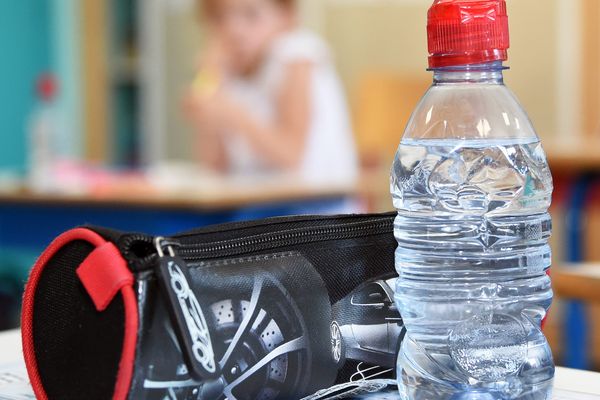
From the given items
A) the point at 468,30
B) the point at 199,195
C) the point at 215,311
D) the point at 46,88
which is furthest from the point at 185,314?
the point at 46,88

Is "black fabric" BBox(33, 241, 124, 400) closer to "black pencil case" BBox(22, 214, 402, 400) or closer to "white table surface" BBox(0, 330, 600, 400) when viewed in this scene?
"black pencil case" BBox(22, 214, 402, 400)

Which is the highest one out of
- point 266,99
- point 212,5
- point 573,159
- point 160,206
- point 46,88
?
point 212,5

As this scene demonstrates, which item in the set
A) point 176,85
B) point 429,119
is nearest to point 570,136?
point 176,85

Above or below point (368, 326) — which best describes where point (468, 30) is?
above

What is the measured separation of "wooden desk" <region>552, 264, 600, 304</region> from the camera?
118cm

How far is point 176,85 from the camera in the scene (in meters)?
5.50

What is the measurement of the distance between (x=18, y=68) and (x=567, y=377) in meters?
4.88

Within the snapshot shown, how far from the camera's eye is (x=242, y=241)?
671 millimetres

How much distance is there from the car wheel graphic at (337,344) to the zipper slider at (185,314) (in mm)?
105

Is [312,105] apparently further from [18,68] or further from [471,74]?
[18,68]

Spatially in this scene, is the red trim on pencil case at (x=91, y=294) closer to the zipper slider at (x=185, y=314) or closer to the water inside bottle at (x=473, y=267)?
the zipper slider at (x=185, y=314)

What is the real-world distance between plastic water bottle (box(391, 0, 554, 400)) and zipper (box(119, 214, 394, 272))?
0.08 ft

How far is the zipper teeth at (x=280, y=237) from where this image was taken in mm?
644

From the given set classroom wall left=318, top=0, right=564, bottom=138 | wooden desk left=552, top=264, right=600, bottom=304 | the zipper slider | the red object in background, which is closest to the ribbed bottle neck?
the zipper slider
